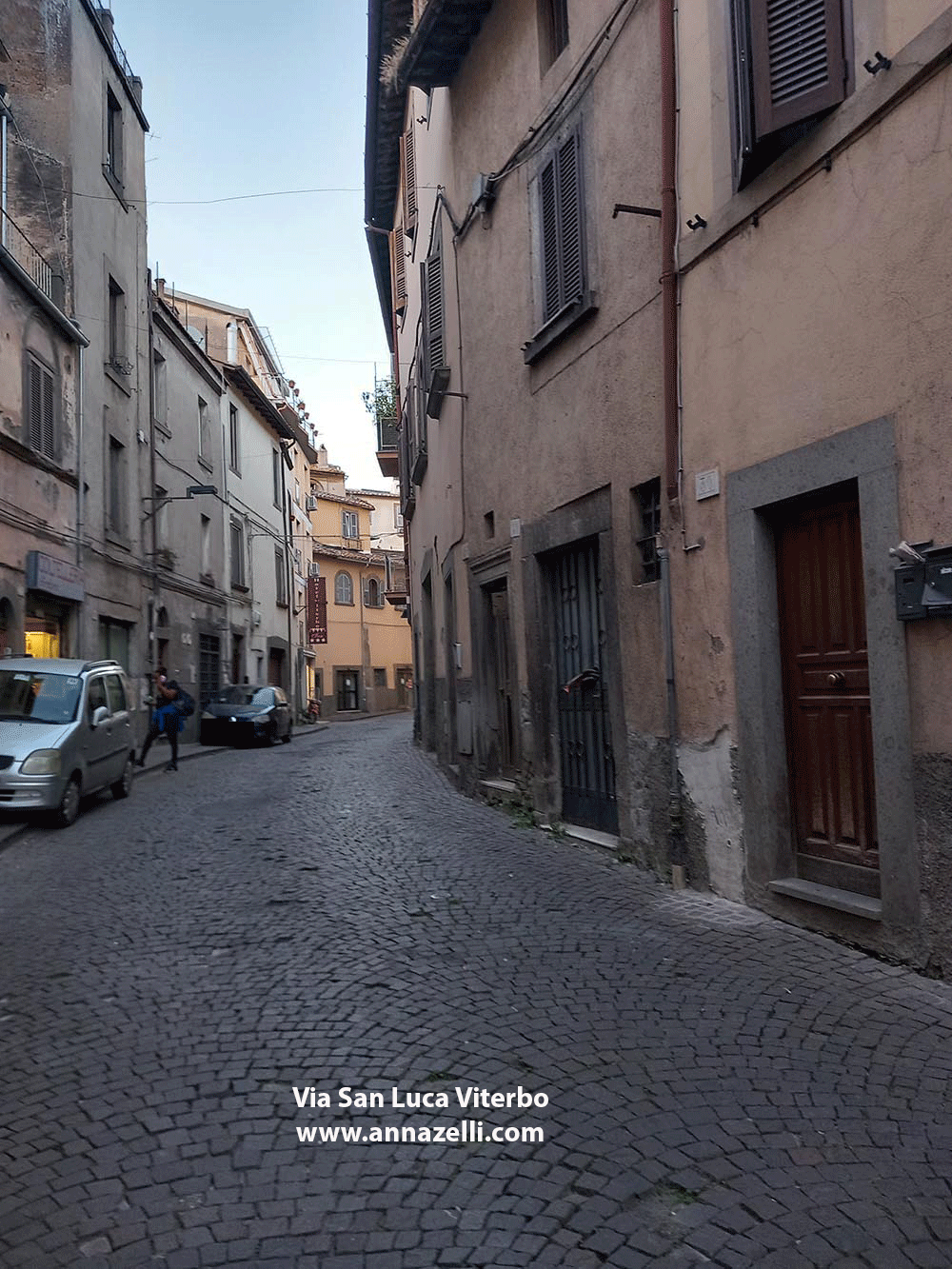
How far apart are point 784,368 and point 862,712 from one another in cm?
188

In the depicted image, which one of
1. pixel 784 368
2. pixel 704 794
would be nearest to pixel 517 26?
pixel 784 368

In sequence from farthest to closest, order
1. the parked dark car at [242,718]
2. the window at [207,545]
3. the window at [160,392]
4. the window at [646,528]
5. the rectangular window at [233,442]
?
1. the rectangular window at [233,442]
2. the window at [207,545]
3. the window at [160,392]
4. the parked dark car at [242,718]
5. the window at [646,528]

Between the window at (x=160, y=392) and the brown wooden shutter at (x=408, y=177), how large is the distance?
7670 mm

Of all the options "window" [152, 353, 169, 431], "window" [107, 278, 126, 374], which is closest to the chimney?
"window" [107, 278, 126, 374]

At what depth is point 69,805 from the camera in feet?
34.4

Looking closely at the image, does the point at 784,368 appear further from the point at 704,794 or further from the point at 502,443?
the point at 502,443

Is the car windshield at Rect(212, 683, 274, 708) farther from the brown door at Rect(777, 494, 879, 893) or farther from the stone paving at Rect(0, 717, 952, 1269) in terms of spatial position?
the brown door at Rect(777, 494, 879, 893)

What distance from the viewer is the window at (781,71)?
5359 millimetres

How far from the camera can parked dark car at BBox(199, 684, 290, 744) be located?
75.8 feet

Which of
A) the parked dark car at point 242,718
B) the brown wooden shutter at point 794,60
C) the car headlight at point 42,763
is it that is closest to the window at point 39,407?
the car headlight at point 42,763

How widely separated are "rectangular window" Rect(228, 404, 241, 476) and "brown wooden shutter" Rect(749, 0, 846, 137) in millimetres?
26056

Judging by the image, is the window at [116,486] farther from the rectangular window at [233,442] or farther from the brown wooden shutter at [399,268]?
the rectangular window at [233,442]

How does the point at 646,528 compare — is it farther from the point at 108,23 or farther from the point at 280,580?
the point at 280,580

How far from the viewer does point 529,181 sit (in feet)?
31.7
